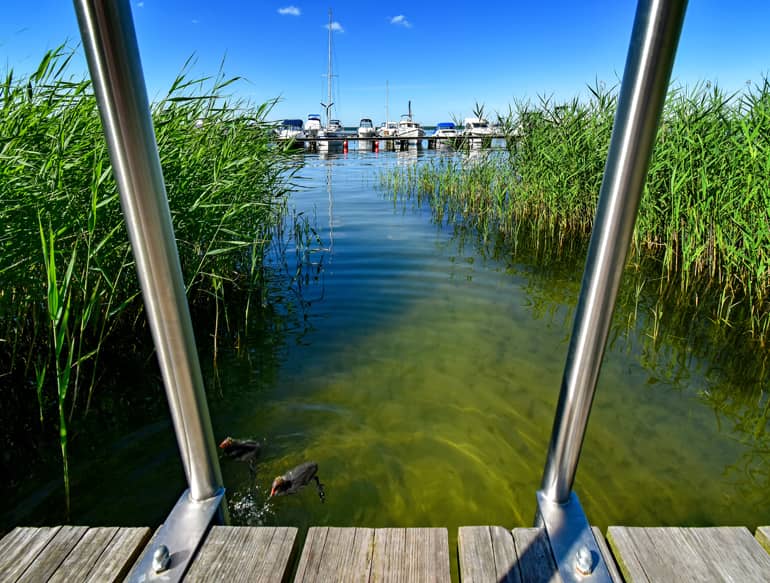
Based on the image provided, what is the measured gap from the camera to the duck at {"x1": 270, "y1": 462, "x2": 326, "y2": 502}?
2.43 m

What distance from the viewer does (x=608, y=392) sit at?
3.58m

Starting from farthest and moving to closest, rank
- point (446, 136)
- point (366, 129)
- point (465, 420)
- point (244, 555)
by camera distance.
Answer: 1. point (366, 129)
2. point (446, 136)
3. point (465, 420)
4. point (244, 555)

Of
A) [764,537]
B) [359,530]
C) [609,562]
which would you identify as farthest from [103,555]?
[764,537]

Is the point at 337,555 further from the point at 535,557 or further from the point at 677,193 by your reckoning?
the point at 677,193

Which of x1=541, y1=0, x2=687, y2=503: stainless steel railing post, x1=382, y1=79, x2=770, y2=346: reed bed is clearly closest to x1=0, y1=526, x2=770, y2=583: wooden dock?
x1=541, y1=0, x2=687, y2=503: stainless steel railing post

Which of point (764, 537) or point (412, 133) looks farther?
point (412, 133)

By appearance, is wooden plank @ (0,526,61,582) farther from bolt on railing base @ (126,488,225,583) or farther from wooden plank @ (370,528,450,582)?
wooden plank @ (370,528,450,582)

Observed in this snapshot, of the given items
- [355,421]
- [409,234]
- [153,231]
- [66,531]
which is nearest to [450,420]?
[355,421]

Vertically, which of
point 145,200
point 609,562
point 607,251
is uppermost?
point 145,200

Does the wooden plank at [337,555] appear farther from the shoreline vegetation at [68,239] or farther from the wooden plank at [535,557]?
the shoreline vegetation at [68,239]

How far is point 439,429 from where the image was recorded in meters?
3.18

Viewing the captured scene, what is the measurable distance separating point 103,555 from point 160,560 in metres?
0.27

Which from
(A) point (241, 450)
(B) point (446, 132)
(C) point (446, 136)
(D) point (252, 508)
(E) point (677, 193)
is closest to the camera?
(D) point (252, 508)

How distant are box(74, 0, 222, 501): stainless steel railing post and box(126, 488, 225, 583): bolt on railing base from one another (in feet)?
0.48
